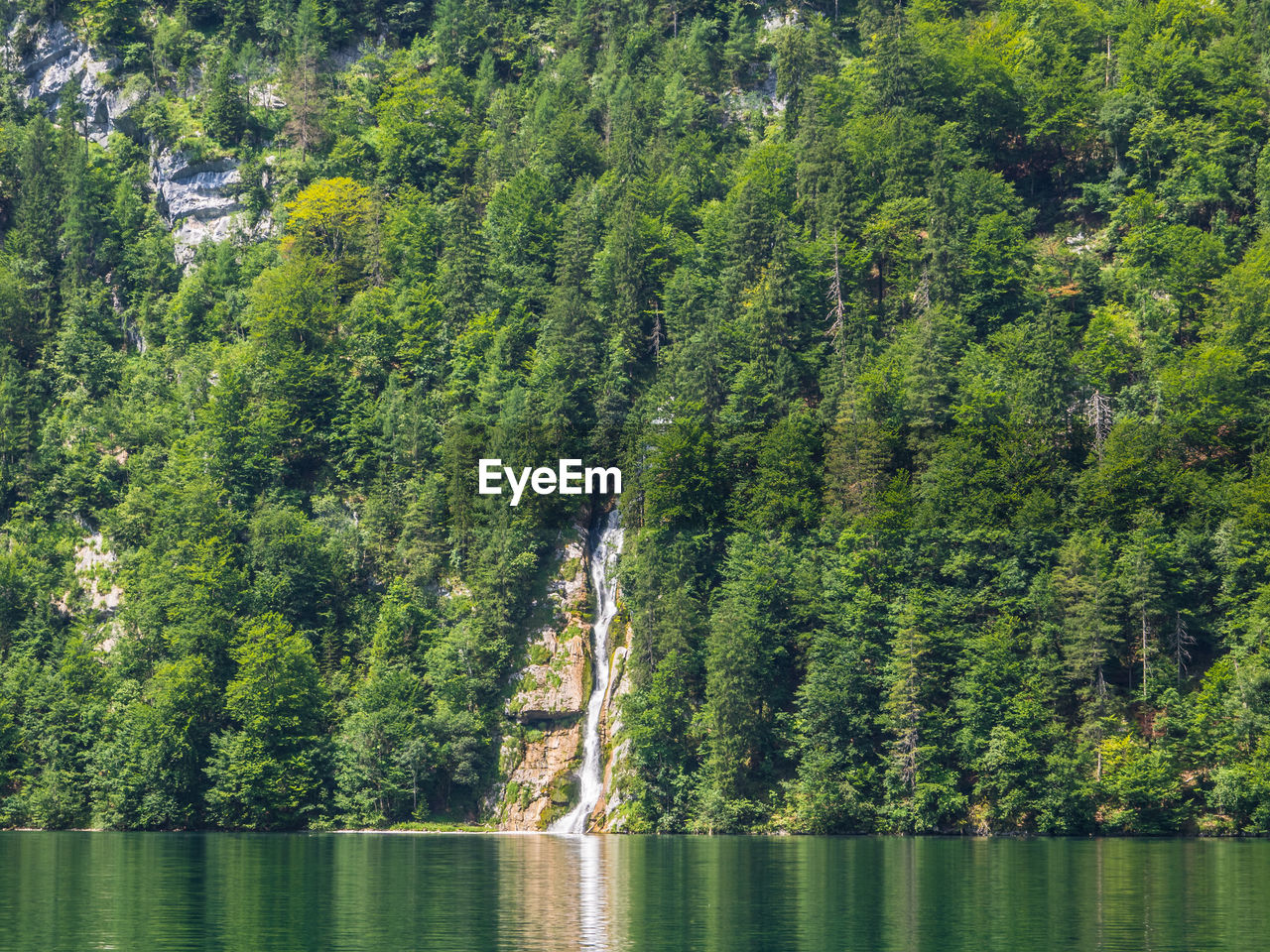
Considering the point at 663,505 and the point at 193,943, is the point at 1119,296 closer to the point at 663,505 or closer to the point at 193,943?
the point at 663,505

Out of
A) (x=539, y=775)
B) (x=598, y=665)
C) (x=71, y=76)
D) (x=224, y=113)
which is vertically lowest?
(x=539, y=775)

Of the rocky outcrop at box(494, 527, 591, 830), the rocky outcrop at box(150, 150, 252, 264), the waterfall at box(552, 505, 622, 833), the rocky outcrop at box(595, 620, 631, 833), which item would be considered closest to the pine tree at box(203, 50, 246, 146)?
the rocky outcrop at box(150, 150, 252, 264)

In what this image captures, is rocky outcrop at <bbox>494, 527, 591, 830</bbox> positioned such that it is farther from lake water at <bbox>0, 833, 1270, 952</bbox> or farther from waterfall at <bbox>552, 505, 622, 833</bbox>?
lake water at <bbox>0, 833, 1270, 952</bbox>

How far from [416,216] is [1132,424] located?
2663 inches

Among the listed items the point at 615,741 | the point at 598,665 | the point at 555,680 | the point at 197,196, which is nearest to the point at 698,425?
the point at 598,665

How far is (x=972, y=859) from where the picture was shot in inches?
3022

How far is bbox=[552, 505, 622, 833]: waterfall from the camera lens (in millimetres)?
109250

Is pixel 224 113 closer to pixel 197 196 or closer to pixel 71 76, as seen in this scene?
pixel 197 196

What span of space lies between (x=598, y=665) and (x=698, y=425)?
750 inches

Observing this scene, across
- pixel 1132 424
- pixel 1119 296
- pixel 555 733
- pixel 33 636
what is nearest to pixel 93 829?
pixel 33 636

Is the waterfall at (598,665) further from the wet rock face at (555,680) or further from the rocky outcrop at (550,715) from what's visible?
the wet rock face at (555,680)

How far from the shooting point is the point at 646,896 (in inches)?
2363

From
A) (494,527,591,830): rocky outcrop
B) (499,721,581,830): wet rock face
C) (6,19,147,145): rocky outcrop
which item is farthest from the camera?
(6,19,147,145): rocky outcrop

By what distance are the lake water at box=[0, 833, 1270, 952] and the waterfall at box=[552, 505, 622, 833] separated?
20.3 meters
